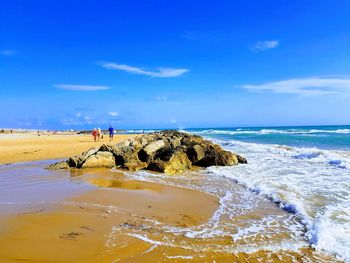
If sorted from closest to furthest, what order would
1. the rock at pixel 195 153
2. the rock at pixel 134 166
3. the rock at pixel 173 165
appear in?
1. the rock at pixel 173 165
2. the rock at pixel 134 166
3. the rock at pixel 195 153

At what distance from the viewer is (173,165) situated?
13344 millimetres

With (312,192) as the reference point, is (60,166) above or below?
above

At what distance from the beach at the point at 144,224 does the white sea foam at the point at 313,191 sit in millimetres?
258

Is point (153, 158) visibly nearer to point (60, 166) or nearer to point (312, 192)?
point (60, 166)

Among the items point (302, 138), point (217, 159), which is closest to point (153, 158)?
point (217, 159)

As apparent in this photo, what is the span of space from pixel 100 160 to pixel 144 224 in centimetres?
864

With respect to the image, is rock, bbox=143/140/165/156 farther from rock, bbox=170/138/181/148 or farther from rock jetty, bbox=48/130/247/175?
rock, bbox=170/138/181/148

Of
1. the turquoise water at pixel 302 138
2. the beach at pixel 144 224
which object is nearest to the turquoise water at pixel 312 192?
the beach at pixel 144 224

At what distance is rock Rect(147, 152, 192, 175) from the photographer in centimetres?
1303

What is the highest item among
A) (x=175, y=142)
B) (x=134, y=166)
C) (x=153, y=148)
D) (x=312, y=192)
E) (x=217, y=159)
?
(x=175, y=142)

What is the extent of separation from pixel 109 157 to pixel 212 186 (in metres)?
6.18

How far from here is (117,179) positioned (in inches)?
443

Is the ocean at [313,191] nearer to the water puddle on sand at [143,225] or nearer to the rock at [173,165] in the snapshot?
the water puddle on sand at [143,225]

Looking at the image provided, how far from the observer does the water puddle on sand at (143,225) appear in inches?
188
